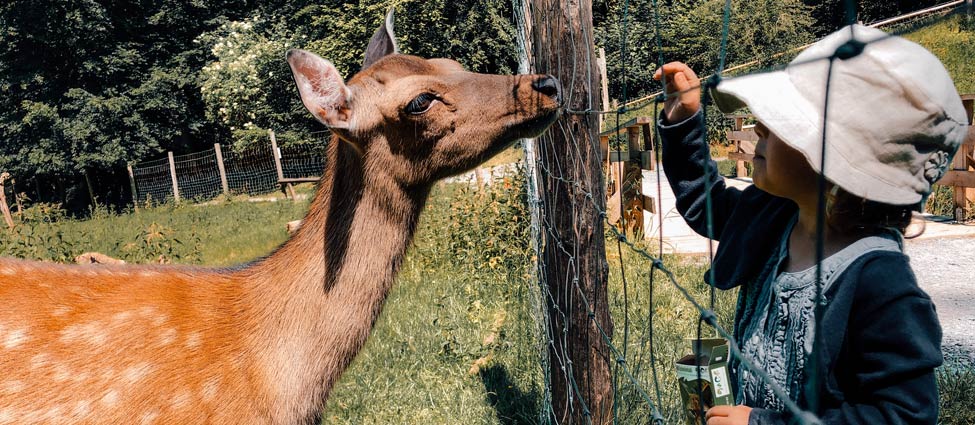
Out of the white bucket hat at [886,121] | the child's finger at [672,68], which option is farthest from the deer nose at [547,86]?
the white bucket hat at [886,121]

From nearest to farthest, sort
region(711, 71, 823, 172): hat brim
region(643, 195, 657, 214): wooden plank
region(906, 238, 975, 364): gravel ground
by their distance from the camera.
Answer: region(711, 71, 823, 172): hat brim → region(906, 238, 975, 364): gravel ground → region(643, 195, 657, 214): wooden plank

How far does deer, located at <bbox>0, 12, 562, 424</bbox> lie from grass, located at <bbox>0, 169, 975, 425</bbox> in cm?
87

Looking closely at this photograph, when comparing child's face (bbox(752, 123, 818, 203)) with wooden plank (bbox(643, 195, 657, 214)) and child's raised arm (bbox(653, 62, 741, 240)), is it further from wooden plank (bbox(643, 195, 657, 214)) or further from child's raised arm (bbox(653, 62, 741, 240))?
wooden plank (bbox(643, 195, 657, 214))

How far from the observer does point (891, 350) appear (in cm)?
123

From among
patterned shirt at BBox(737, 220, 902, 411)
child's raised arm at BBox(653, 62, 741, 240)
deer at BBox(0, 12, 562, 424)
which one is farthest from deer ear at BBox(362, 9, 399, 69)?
patterned shirt at BBox(737, 220, 902, 411)

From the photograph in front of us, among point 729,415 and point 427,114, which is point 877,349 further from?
point 427,114

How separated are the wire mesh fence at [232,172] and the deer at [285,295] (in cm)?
2067

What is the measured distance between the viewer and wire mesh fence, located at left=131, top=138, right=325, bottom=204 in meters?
23.9

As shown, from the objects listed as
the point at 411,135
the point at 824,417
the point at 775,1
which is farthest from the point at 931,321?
the point at 411,135

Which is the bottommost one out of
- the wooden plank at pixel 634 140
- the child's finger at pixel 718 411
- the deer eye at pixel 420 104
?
the child's finger at pixel 718 411

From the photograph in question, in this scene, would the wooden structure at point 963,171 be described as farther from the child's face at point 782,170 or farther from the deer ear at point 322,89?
the child's face at point 782,170

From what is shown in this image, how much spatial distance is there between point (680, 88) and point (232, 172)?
24.0m

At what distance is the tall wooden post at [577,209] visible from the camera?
262 centimetres

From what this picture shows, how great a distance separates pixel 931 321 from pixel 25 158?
3294cm
